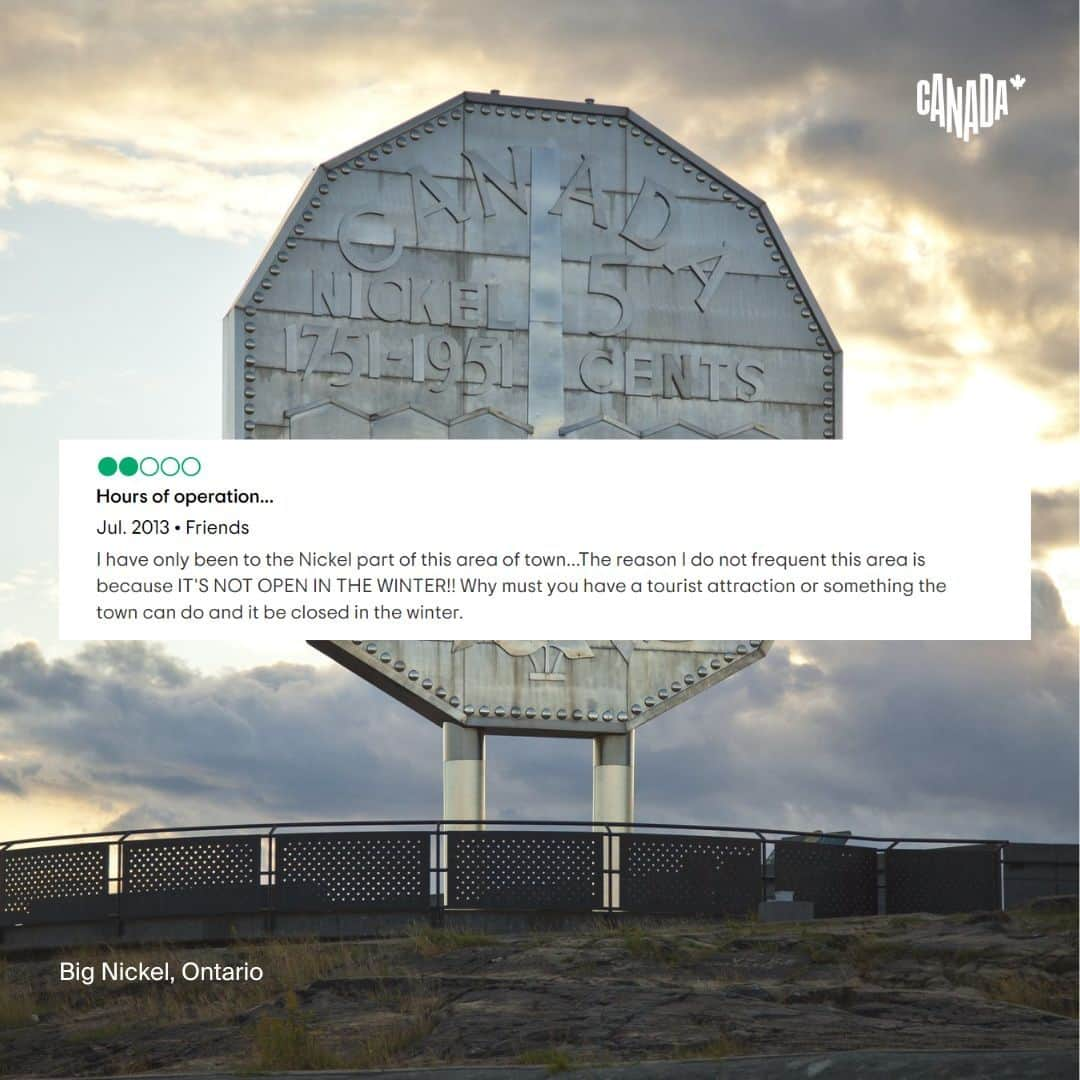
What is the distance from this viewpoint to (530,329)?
98.9 feet

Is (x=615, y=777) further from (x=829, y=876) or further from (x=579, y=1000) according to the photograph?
(x=579, y=1000)

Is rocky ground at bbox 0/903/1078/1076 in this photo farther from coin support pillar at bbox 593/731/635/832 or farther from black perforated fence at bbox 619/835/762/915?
coin support pillar at bbox 593/731/635/832

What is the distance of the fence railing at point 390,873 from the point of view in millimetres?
27297

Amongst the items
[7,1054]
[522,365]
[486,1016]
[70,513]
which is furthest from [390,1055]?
[522,365]

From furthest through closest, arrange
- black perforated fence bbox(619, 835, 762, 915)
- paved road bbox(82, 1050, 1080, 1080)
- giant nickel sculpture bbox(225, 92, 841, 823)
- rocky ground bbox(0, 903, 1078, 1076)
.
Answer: giant nickel sculpture bbox(225, 92, 841, 823) → black perforated fence bbox(619, 835, 762, 915) → rocky ground bbox(0, 903, 1078, 1076) → paved road bbox(82, 1050, 1080, 1080)

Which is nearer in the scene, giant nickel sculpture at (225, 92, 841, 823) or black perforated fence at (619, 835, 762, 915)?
black perforated fence at (619, 835, 762, 915)

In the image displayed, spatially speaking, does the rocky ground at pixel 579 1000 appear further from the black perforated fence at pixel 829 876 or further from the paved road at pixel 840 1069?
the black perforated fence at pixel 829 876

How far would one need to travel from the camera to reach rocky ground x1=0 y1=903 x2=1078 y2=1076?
59.3 ft

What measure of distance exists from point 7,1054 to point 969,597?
11867 millimetres
